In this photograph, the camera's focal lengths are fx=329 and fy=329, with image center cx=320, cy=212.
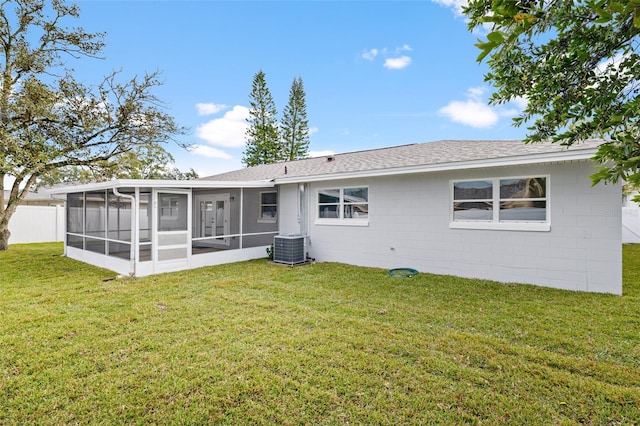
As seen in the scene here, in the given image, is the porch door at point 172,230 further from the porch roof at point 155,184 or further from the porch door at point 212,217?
the porch door at point 212,217

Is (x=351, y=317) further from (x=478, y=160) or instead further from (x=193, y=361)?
(x=478, y=160)

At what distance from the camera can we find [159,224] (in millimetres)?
8289

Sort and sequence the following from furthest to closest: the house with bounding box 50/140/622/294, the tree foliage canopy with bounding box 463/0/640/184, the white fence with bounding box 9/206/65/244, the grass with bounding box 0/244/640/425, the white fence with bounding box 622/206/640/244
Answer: the white fence with bounding box 9/206/65/244 → the white fence with bounding box 622/206/640/244 → the house with bounding box 50/140/622/294 → the grass with bounding box 0/244/640/425 → the tree foliage canopy with bounding box 463/0/640/184

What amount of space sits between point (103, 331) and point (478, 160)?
7.17 meters

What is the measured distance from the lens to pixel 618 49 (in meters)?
2.01

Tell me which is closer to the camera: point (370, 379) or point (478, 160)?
point (370, 379)

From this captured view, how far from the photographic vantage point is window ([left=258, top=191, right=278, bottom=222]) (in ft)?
37.5

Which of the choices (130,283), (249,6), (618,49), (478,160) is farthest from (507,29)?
(249,6)

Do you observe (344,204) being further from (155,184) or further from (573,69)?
(573,69)

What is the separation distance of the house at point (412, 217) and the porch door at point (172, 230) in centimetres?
3

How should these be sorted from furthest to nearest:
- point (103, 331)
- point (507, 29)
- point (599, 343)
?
point (103, 331) < point (599, 343) < point (507, 29)

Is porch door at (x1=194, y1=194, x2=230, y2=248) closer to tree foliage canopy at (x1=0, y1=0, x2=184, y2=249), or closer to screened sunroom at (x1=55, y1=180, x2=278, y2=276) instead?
screened sunroom at (x1=55, y1=180, x2=278, y2=276)

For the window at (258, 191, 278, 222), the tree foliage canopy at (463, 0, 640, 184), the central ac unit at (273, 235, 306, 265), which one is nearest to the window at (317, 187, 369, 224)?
the central ac unit at (273, 235, 306, 265)

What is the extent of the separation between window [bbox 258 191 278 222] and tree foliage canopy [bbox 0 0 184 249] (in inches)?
268
